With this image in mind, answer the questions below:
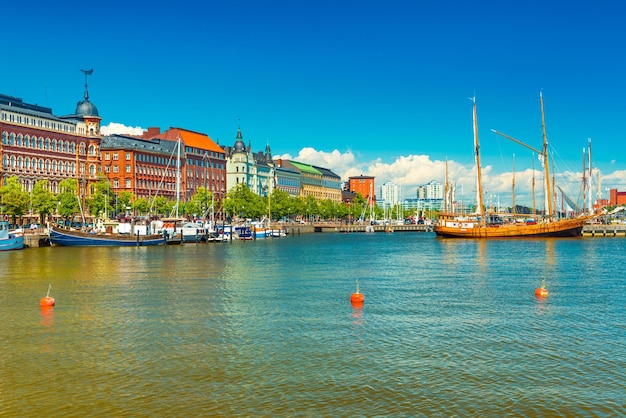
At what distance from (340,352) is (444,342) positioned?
5412mm

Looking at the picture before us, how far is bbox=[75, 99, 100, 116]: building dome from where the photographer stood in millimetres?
192875

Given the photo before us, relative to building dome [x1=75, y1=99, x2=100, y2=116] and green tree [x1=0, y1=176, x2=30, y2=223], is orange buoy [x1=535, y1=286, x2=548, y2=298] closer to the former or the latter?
green tree [x1=0, y1=176, x2=30, y2=223]

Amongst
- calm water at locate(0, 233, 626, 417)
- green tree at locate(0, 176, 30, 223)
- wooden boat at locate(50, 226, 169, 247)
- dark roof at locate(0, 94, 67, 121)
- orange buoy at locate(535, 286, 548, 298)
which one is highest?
dark roof at locate(0, 94, 67, 121)

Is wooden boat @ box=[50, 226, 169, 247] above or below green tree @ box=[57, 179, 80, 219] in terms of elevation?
below

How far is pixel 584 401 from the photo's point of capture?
88.7ft

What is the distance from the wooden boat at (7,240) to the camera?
11056 centimetres

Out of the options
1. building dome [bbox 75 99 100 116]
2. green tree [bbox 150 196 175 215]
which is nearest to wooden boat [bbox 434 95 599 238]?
green tree [bbox 150 196 175 215]

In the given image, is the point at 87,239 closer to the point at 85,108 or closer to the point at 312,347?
the point at 85,108

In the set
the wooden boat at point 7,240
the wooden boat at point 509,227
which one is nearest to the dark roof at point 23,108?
the wooden boat at point 7,240

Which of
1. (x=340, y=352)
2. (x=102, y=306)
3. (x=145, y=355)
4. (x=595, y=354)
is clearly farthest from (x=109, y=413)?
(x=102, y=306)

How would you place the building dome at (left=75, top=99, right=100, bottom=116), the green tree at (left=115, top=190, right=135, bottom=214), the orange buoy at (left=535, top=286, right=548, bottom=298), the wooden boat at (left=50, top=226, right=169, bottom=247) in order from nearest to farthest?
the orange buoy at (left=535, top=286, right=548, bottom=298), the wooden boat at (left=50, top=226, right=169, bottom=247), the green tree at (left=115, top=190, right=135, bottom=214), the building dome at (left=75, top=99, right=100, bottom=116)

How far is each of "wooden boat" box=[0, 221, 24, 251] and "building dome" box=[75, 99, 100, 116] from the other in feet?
275

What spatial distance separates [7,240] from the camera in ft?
364

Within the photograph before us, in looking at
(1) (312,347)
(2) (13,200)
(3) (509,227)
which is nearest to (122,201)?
(2) (13,200)
